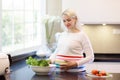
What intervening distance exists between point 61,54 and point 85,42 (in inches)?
10.8

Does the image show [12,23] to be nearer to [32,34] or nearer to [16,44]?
[16,44]

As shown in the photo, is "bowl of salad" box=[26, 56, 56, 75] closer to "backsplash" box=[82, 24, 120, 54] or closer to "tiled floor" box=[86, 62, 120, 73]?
"tiled floor" box=[86, 62, 120, 73]

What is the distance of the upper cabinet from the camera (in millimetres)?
3639

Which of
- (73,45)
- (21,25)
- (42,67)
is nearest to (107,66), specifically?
(73,45)

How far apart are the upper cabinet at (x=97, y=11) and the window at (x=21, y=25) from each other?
0.62 meters

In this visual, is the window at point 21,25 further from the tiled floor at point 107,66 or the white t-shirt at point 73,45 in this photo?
the tiled floor at point 107,66

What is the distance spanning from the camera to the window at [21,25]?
3043mm

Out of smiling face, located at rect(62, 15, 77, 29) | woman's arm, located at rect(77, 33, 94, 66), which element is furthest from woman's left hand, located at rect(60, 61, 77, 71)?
smiling face, located at rect(62, 15, 77, 29)

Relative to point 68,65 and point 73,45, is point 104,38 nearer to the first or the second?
point 73,45

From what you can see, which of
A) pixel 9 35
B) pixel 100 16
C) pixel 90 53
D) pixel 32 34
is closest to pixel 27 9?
pixel 32 34

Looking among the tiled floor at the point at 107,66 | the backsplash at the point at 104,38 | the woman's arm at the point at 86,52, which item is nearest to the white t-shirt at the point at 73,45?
the woman's arm at the point at 86,52

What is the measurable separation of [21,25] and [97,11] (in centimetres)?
107

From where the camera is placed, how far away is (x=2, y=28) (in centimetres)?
294

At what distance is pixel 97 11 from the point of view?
12.0 ft
